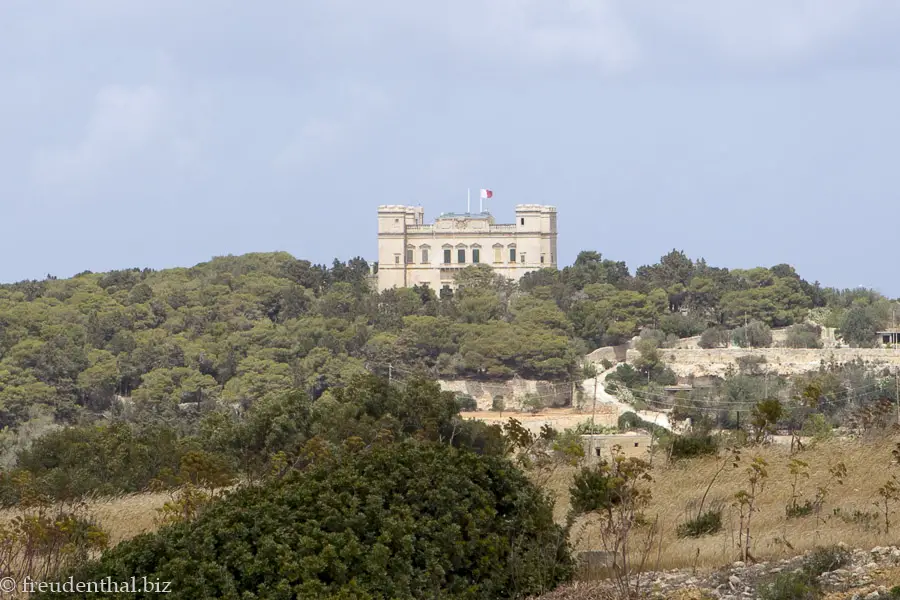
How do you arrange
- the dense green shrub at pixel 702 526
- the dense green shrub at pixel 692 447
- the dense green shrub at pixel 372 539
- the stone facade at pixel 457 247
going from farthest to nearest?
the stone facade at pixel 457 247
the dense green shrub at pixel 692 447
the dense green shrub at pixel 702 526
the dense green shrub at pixel 372 539

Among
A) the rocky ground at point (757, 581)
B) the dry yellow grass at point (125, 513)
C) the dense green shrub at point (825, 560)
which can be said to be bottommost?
the dry yellow grass at point (125, 513)

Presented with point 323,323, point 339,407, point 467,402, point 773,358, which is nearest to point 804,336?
point 773,358

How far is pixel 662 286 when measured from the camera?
229ft

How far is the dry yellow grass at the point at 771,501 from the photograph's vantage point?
9.20 m

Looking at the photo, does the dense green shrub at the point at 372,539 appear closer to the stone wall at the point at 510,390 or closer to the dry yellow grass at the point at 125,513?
the dry yellow grass at the point at 125,513

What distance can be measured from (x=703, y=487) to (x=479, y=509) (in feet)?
15.6

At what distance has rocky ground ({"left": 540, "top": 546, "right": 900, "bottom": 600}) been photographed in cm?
780

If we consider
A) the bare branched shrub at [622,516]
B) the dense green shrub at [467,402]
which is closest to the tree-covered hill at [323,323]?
the dense green shrub at [467,402]

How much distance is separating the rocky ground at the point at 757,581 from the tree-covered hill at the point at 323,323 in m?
45.3

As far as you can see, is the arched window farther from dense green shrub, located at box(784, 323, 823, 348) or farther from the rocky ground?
the rocky ground

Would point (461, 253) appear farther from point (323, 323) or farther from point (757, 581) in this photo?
point (757, 581)

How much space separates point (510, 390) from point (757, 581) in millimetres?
50375

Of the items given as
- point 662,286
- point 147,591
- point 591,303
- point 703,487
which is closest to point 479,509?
point 147,591

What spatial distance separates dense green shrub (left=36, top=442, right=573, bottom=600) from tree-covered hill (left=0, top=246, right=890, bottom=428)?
148 ft
